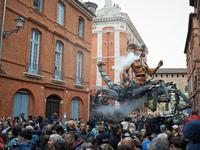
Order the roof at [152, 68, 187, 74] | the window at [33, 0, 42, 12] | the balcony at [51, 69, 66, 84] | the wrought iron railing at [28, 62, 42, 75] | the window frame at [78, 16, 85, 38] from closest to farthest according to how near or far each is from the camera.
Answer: the wrought iron railing at [28, 62, 42, 75], the window at [33, 0, 42, 12], the balcony at [51, 69, 66, 84], the window frame at [78, 16, 85, 38], the roof at [152, 68, 187, 74]

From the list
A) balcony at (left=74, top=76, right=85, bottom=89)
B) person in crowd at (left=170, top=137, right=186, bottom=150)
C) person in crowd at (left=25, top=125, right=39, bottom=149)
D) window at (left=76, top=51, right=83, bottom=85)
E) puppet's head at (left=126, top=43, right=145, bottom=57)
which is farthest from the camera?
window at (left=76, top=51, right=83, bottom=85)

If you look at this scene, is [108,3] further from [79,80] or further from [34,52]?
[34,52]

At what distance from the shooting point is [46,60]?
1706cm

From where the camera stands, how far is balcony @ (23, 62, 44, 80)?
15.1m

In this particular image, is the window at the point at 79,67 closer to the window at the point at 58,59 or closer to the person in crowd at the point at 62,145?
the window at the point at 58,59

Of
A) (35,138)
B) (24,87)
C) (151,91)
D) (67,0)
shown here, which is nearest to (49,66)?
(24,87)

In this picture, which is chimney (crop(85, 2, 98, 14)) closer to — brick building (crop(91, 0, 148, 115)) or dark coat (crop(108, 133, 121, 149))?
brick building (crop(91, 0, 148, 115))

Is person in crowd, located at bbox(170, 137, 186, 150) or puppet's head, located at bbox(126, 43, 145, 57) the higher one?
puppet's head, located at bbox(126, 43, 145, 57)

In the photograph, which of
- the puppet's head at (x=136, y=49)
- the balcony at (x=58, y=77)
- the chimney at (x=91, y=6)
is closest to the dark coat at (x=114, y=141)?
the puppet's head at (x=136, y=49)

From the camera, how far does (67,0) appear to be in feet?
65.8

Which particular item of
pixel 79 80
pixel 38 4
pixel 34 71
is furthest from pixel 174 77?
pixel 34 71

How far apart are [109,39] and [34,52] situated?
22.6 metres

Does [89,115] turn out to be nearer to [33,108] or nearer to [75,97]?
[75,97]

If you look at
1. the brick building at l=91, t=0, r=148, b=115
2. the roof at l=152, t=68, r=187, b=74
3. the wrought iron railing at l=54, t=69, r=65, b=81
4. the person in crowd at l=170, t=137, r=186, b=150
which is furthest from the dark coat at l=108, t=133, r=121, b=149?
the roof at l=152, t=68, r=187, b=74
